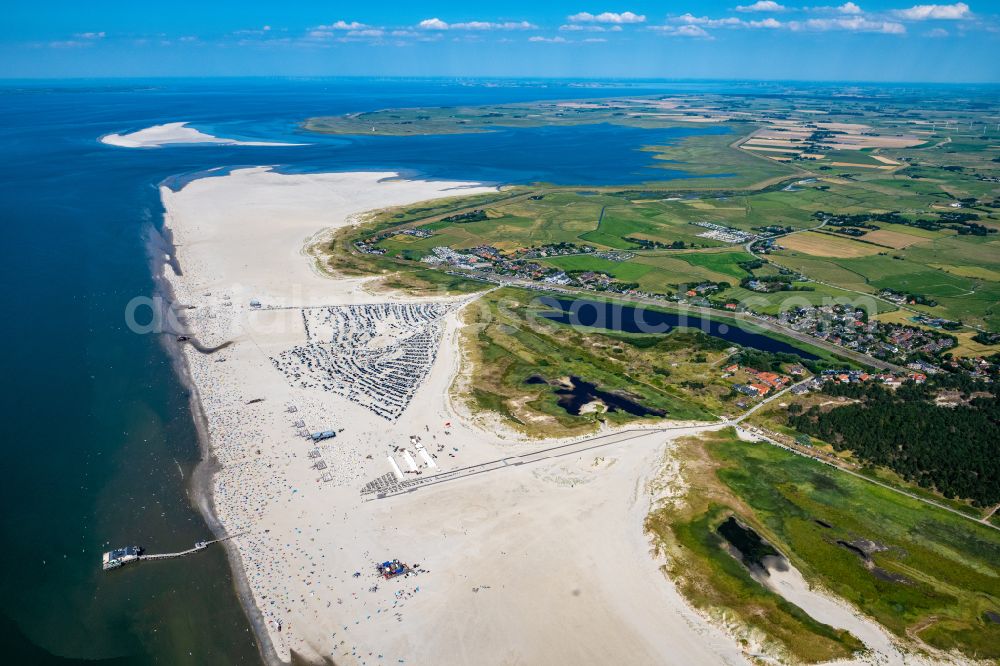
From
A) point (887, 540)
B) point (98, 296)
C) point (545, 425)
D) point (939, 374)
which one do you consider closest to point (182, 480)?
point (545, 425)

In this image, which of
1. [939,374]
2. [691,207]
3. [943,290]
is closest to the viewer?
[939,374]

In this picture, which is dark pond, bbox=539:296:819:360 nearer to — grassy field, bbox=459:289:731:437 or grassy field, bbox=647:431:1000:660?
grassy field, bbox=459:289:731:437

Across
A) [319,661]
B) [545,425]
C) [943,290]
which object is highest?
[943,290]

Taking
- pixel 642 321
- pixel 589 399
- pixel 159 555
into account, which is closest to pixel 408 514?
pixel 159 555

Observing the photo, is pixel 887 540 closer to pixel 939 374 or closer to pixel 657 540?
pixel 657 540

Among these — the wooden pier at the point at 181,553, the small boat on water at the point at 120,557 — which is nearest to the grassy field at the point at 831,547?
the wooden pier at the point at 181,553
